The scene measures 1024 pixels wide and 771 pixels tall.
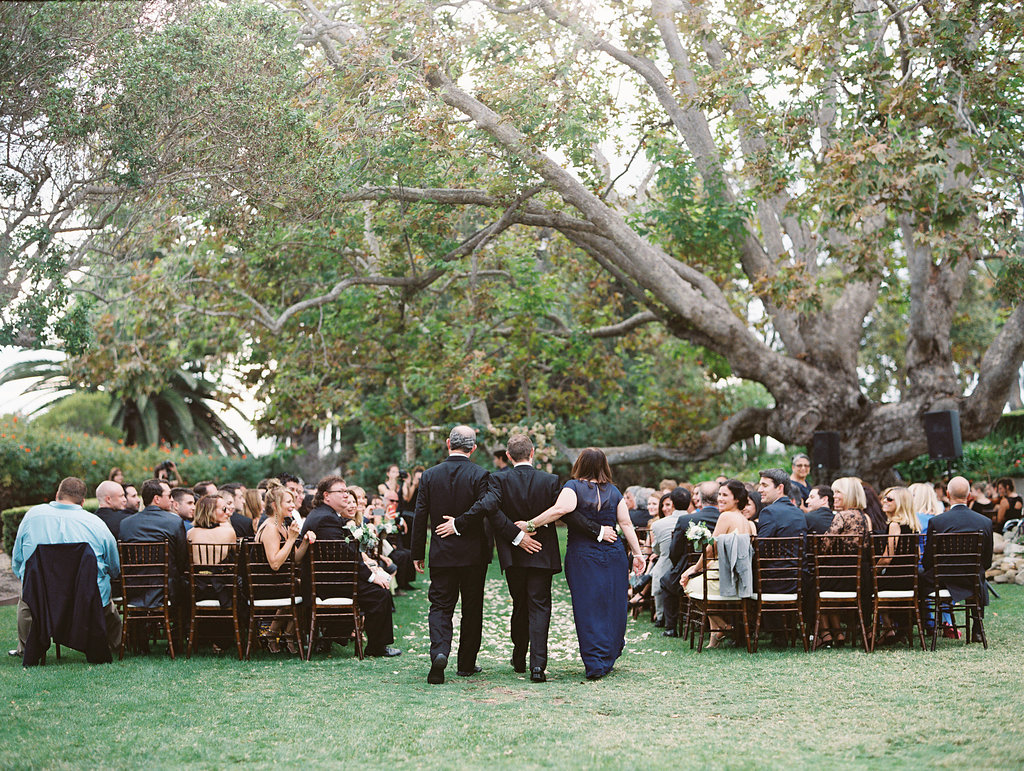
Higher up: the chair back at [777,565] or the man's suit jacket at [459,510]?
the man's suit jacket at [459,510]

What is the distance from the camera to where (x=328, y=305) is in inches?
691

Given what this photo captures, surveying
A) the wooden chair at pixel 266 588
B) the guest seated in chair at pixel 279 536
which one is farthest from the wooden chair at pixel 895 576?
the wooden chair at pixel 266 588

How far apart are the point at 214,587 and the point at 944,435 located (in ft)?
34.3

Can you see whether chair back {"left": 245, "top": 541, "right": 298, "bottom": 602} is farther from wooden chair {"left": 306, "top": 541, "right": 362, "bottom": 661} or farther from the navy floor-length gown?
the navy floor-length gown

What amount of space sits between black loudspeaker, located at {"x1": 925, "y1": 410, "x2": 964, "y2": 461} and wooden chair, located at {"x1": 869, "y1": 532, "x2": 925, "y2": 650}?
6.20m

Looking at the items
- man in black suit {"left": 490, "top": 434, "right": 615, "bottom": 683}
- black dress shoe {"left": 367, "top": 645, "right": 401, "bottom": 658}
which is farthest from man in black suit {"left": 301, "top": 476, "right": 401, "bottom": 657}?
man in black suit {"left": 490, "top": 434, "right": 615, "bottom": 683}

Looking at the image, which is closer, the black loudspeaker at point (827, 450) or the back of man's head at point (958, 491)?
the back of man's head at point (958, 491)

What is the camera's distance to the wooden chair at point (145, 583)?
8.52m

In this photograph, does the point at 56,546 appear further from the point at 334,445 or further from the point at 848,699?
the point at 334,445

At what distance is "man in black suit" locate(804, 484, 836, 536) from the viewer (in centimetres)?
923

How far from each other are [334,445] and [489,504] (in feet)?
84.0

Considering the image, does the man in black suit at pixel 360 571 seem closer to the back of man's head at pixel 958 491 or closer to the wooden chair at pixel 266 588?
the wooden chair at pixel 266 588

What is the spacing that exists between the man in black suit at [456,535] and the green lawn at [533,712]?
16.0 inches

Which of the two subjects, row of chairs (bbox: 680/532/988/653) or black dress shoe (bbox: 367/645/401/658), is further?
black dress shoe (bbox: 367/645/401/658)
